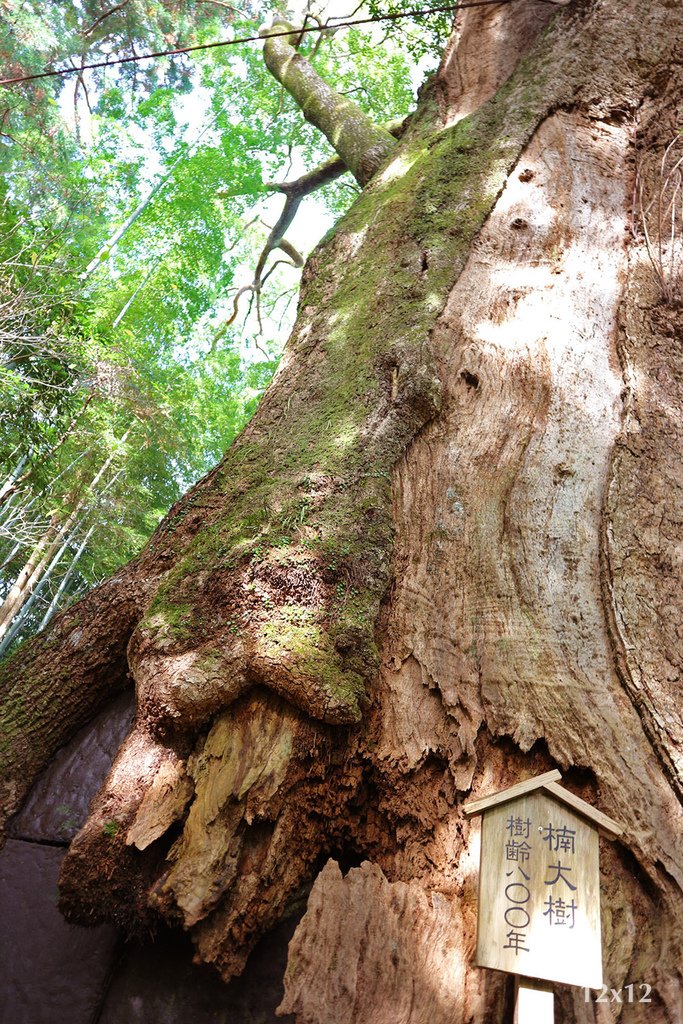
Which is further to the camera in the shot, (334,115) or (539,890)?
(334,115)

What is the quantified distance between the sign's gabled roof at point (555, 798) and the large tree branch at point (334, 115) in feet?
14.5

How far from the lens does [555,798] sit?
1520 mm

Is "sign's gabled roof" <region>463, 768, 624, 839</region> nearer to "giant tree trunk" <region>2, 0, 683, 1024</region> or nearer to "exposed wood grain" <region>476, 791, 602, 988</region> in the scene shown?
"exposed wood grain" <region>476, 791, 602, 988</region>

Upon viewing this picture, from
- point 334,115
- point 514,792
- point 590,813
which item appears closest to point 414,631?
point 514,792

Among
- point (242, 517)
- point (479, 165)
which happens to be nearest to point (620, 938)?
point (242, 517)

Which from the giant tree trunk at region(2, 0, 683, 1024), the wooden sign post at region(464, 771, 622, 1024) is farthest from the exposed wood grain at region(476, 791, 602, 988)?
the giant tree trunk at region(2, 0, 683, 1024)

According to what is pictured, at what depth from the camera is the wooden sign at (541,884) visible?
1.36m

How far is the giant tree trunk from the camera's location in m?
1.66

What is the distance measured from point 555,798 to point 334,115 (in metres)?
5.71

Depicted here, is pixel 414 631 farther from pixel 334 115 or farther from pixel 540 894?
pixel 334 115

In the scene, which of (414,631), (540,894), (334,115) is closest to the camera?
(540,894)

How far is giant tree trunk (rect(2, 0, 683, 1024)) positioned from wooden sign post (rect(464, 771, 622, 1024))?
0.67 feet

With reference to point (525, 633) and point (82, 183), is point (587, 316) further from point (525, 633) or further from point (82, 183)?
point (82, 183)

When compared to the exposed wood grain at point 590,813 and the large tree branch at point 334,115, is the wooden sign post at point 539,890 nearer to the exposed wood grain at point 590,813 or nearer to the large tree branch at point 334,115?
the exposed wood grain at point 590,813
